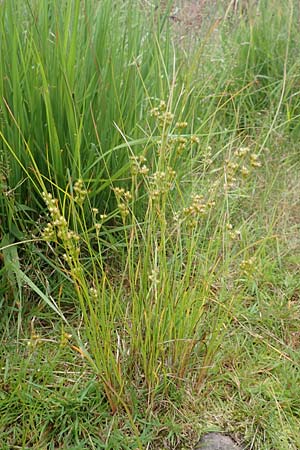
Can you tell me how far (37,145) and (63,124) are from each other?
0.41 ft

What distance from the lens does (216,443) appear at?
5.28 ft

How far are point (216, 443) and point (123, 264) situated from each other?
670mm

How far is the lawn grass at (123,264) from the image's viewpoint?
1.59 m

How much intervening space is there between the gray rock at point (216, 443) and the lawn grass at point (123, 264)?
0.02m

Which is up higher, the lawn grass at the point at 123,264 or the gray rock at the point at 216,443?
the lawn grass at the point at 123,264

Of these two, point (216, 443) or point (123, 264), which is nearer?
point (216, 443)

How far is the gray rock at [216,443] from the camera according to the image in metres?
1.60

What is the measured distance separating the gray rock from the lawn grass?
0.08ft

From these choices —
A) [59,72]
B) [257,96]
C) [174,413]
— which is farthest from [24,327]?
[257,96]

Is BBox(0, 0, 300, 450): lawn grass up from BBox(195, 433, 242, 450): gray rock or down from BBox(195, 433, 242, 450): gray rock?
up

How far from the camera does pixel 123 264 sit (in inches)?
79.6

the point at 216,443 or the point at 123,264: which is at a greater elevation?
the point at 123,264

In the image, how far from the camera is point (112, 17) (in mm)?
2375

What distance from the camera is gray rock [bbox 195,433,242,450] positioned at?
5.25ft
